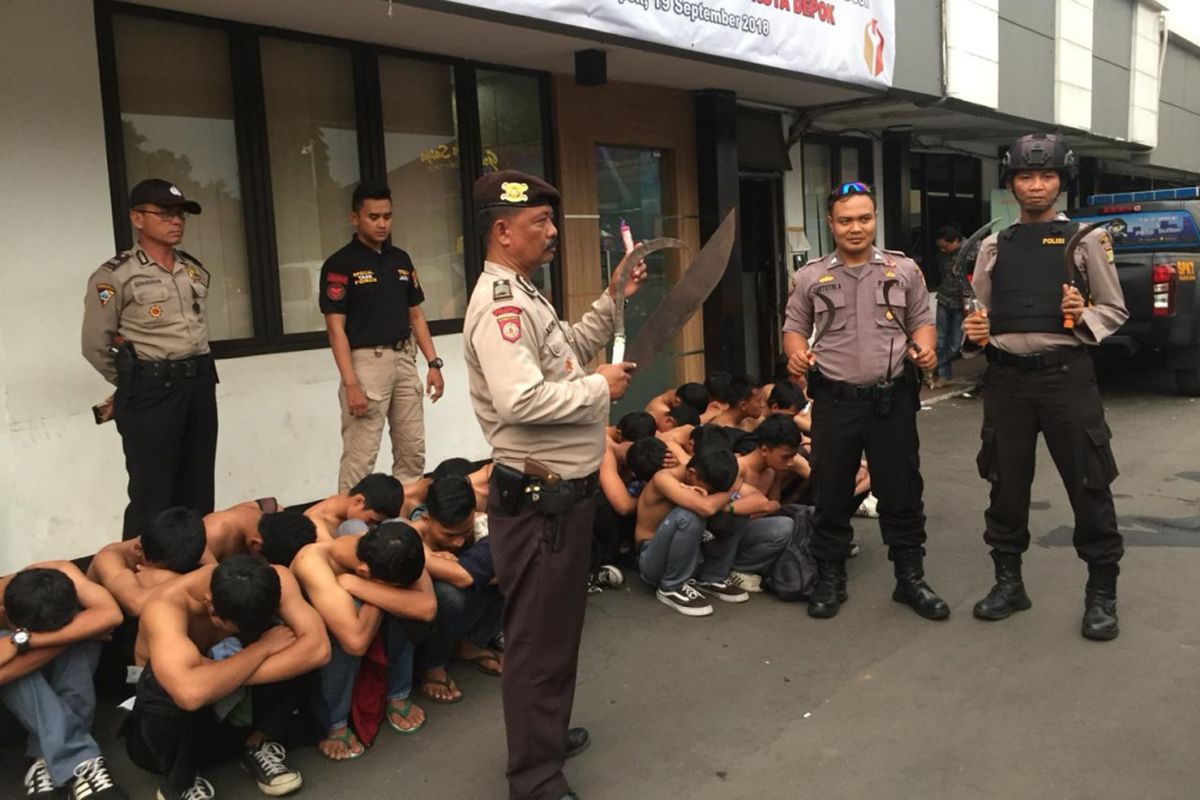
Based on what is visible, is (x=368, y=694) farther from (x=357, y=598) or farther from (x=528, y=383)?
(x=528, y=383)

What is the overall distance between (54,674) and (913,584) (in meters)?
3.29

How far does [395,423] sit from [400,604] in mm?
2189

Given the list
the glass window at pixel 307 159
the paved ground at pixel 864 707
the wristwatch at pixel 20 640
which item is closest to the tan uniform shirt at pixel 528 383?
the paved ground at pixel 864 707

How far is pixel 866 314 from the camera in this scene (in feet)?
13.3

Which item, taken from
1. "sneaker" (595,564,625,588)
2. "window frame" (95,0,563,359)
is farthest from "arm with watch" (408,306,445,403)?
"sneaker" (595,564,625,588)

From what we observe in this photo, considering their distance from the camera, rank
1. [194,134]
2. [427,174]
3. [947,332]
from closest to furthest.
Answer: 1. [194,134]
2. [427,174]
3. [947,332]

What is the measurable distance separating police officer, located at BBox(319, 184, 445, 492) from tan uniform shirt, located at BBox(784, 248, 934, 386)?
2.04 meters

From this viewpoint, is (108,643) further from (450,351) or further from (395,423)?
(450,351)

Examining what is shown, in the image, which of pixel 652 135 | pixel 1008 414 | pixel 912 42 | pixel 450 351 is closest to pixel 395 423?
pixel 450 351

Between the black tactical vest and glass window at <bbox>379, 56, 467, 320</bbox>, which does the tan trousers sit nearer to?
glass window at <bbox>379, 56, 467, 320</bbox>

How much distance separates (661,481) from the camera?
14.1 ft

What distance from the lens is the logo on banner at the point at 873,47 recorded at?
7.28 metres

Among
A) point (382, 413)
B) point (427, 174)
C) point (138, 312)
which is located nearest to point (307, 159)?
point (427, 174)

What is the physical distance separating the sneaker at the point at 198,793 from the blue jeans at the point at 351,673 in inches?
15.6
